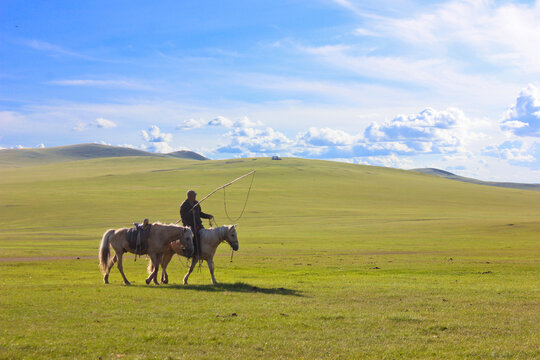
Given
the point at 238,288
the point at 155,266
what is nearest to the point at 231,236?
the point at 238,288

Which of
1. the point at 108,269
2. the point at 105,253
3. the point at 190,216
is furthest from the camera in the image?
the point at 190,216

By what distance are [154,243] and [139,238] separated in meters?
0.55

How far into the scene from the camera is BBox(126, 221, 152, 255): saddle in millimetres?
17766

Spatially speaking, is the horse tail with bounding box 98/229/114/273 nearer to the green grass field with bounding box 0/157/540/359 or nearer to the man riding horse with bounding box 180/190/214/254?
the green grass field with bounding box 0/157/540/359

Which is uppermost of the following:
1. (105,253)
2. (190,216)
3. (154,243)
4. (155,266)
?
(190,216)

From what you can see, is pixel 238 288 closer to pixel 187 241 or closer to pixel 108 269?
pixel 187 241

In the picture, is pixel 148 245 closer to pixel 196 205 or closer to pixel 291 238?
pixel 196 205

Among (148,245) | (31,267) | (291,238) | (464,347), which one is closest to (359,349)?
(464,347)

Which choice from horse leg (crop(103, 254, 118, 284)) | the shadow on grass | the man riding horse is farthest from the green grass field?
the man riding horse

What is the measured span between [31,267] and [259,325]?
17.0 m

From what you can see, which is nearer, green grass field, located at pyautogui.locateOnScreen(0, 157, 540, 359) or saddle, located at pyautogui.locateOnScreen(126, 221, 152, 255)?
green grass field, located at pyautogui.locateOnScreen(0, 157, 540, 359)

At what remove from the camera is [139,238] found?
17.8 metres

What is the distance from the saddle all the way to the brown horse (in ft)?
0.37

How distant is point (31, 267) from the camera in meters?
24.0
